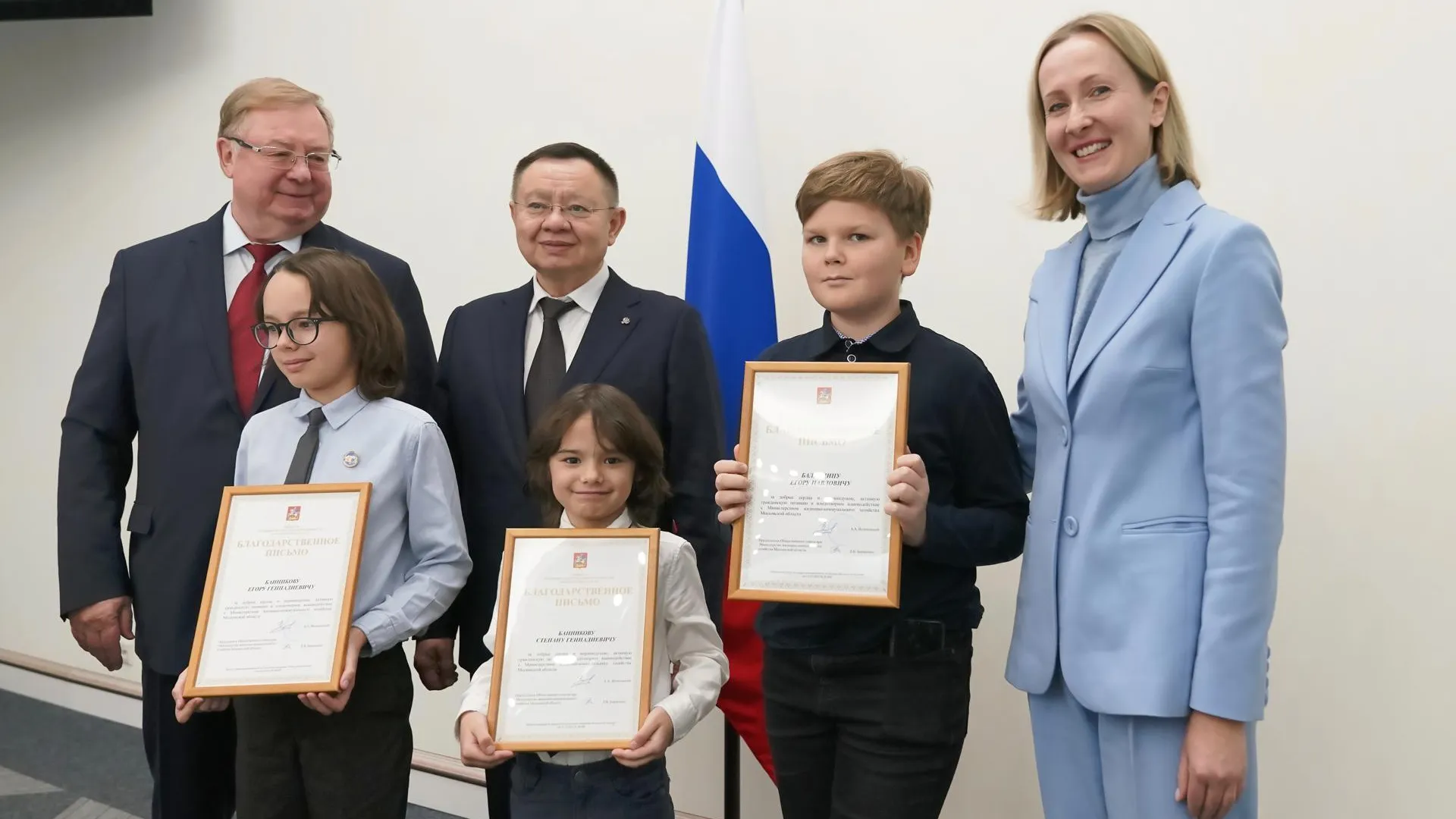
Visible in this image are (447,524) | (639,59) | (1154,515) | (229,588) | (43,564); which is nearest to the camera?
(1154,515)

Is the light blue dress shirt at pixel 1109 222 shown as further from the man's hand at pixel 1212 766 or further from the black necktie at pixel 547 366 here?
the black necktie at pixel 547 366

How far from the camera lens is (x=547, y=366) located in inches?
93.3

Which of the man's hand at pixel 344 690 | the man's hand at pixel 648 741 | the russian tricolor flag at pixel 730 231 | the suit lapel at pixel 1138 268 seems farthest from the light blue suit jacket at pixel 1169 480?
the russian tricolor flag at pixel 730 231

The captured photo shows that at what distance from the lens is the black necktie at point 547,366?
91.8 inches

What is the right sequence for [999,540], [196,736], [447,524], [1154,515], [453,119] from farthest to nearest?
[453,119] → [196,736] → [447,524] → [999,540] → [1154,515]

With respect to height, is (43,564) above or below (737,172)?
below

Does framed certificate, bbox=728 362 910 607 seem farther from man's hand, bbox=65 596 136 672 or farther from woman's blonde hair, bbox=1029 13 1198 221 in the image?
man's hand, bbox=65 596 136 672

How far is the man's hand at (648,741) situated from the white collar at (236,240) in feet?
4.70

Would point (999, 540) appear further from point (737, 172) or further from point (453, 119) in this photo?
point (453, 119)

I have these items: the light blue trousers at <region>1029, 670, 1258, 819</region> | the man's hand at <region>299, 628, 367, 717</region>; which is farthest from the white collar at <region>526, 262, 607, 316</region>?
the light blue trousers at <region>1029, 670, 1258, 819</region>

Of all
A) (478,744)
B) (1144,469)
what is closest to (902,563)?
(1144,469)

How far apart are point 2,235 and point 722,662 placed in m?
4.79

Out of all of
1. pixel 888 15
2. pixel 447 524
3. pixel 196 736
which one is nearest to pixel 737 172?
pixel 888 15

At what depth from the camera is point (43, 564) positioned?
4.98 metres
